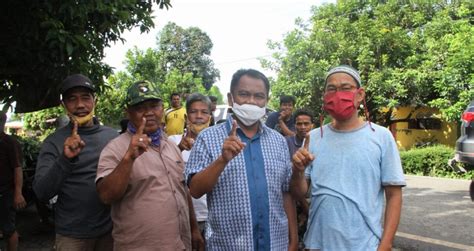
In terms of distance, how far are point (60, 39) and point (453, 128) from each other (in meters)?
18.6

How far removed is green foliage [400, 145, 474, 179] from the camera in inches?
553

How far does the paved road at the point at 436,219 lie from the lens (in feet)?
18.6

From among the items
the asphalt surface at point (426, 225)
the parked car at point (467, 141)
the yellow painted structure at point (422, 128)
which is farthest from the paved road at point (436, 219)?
the yellow painted structure at point (422, 128)

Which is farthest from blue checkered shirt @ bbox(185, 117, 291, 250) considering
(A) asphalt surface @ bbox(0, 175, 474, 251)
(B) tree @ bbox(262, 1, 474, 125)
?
(B) tree @ bbox(262, 1, 474, 125)

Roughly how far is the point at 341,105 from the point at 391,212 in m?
0.62

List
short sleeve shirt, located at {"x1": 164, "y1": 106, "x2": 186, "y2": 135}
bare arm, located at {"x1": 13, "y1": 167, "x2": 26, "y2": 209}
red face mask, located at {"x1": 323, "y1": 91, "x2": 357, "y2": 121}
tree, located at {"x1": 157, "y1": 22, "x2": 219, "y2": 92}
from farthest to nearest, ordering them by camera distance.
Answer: tree, located at {"x1": 157, "y1": 22, "x2": 219, "y2": 92} → short sleeve shirt, located at {"x1": 164, "y1": 106, "x2": 186, "y2": 135} → bare arm, located at {"x1": 13, "y1": 167, "x2": 26, "y2": 209} → red face mask, located at {"x1": 323, "y1": 91, "x2": 357, "y2": 121}

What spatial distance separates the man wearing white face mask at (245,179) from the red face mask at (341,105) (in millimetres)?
349

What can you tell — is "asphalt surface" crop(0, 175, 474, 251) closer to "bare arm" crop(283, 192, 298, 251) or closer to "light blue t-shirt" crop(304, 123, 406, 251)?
"bare arm" crop(283, 192, 298, 251)

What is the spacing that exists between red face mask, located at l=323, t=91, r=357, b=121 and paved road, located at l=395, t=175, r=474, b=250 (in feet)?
12.3

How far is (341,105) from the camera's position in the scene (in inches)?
94.2

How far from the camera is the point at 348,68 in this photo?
247 centimetres

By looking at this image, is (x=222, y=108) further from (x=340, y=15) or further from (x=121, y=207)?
(x=121, y=207)

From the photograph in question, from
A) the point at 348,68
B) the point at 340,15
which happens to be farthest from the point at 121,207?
the point at 340,15

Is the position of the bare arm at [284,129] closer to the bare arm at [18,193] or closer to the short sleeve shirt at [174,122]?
the short sleeve shirt at [174,122]
